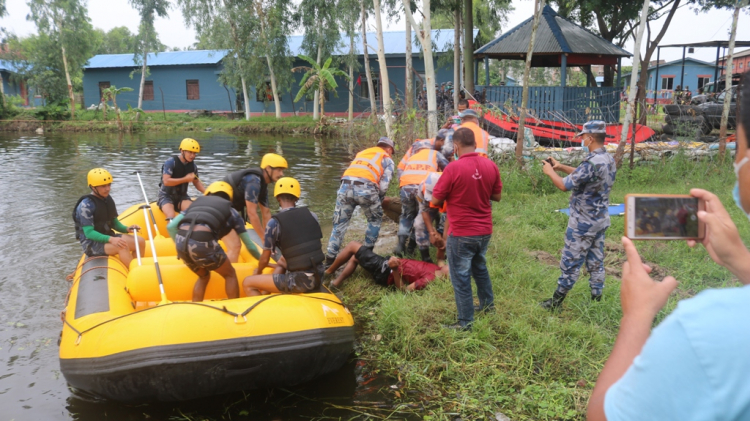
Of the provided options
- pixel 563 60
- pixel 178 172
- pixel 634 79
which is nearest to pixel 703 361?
pixel 178 172

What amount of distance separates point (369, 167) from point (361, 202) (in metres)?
0.46

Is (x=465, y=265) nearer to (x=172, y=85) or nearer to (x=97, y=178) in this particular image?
→ (x=97, y=178)

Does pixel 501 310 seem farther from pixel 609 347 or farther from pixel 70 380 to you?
pixel 70 380

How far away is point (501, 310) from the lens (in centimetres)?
535

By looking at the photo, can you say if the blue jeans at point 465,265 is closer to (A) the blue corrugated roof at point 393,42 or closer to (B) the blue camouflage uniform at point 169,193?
(B) the blue camouflage uniform at point 169,193

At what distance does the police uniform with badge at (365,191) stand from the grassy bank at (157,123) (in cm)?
2030

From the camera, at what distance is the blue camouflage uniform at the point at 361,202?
7.11 meters

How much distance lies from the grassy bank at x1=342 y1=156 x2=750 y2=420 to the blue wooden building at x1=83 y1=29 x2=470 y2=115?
24.8 metres

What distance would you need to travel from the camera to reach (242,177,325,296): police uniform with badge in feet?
16.9

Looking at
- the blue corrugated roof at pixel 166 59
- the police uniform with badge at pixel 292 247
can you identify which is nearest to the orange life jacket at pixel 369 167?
the police uniform with badge at pixel 292 247

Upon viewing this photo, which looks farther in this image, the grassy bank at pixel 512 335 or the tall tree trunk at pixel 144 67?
the tall tree trunk at pixel 144 67

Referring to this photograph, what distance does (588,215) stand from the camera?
5.34 m

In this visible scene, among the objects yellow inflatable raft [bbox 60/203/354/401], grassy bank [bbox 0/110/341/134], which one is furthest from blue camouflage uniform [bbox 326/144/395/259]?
grassy bank [bbox 0/110/341/134]

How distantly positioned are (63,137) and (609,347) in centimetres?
3021
